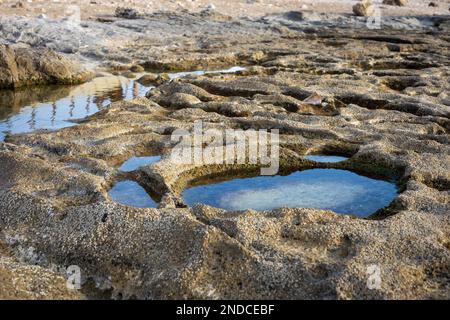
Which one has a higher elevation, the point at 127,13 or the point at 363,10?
the point at 127,13

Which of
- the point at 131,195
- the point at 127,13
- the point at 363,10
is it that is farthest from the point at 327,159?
the point at 363,10

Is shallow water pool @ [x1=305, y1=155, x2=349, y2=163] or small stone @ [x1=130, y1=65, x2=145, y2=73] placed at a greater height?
shallow water pool @ [x1=305, y1=155, x2=349, y2=163]

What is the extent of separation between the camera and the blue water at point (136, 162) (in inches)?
322

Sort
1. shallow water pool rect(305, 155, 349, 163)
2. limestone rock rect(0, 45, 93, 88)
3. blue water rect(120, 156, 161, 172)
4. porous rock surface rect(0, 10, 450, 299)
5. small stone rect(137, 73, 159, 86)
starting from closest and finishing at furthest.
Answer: porous rock surface rect(0, 10, 450, 299)
blue water rect(120, 156, 161, 172)
shallow water pool rect(305, 155, 349, 163)
limestone rock rect(0, 45, 93, 88)
small stone rect(137, 73, 159, 86)

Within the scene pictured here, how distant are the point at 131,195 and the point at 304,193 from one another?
7.94 ft

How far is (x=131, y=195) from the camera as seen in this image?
7.18 meters

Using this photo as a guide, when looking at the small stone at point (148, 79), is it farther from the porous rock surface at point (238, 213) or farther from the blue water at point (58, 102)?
the porous rock surface at point (238, 213)

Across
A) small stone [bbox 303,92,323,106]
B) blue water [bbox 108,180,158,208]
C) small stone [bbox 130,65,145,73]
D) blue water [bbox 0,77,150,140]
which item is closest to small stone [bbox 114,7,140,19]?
small stone [bbox 130,65,145,73]

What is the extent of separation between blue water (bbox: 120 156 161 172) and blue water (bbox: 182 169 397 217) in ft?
3.90

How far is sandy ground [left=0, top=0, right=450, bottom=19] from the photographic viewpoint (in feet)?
89.2

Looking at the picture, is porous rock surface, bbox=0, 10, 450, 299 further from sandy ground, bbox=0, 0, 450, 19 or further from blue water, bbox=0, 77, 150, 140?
sandy ground, bbox=0, 0, 450, 19

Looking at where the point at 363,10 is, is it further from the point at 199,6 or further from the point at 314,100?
the point at 314,100

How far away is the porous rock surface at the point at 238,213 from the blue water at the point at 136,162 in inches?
7.0

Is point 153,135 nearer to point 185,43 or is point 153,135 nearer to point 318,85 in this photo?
point 318,85
